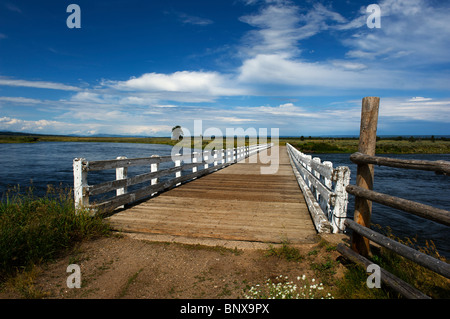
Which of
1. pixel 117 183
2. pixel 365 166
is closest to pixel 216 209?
pixel 117 183

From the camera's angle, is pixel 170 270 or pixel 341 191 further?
pixel 341 191

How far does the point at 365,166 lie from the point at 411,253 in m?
1.39

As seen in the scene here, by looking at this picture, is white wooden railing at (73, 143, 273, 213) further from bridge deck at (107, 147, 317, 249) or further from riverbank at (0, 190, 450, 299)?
riverbank at (0, 190, 450, 299)

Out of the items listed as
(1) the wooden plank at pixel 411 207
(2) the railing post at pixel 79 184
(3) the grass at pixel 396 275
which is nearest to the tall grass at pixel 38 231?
(2) the railing post at pixel 79 184

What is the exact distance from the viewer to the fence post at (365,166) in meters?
3.85

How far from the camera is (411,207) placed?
291 centimetres

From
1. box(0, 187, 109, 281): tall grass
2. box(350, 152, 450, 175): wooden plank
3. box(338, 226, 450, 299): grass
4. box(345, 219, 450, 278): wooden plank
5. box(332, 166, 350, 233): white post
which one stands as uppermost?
box(350, 152, 450, 175): wooden plank

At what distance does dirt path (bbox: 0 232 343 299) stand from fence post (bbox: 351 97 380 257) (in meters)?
0.42

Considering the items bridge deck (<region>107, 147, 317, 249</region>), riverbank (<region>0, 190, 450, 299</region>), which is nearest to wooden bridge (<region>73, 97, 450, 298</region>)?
bridge deck (<region>107, 147, 317, 249</region>)

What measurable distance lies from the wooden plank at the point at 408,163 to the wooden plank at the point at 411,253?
0.86m

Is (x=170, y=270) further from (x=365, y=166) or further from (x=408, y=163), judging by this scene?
(x=408, y=163)

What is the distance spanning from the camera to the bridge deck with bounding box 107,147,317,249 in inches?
199
